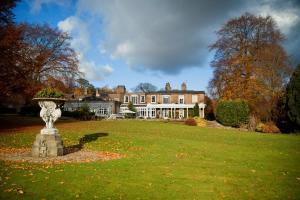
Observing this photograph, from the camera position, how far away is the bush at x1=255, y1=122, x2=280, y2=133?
35281 millimetres

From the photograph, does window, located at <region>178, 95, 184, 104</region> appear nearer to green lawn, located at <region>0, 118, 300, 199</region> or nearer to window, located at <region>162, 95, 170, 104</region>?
window, located at <region>162, 95, 170, 104</region>

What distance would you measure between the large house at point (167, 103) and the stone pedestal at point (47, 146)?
58.7 metres

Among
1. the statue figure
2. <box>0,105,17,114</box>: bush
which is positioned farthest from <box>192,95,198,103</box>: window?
the statue figure

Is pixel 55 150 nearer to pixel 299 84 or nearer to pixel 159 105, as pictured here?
pixel 299 84

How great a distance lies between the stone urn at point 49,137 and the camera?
12461mm

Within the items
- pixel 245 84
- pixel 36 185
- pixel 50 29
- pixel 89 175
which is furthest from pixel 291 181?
pixel 50 29

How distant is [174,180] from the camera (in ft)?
27.7

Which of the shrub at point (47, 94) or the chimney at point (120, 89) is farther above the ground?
the chimney at point (120, 89)

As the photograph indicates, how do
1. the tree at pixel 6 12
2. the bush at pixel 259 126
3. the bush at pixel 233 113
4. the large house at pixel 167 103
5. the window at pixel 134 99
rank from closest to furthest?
1. the tree at pixel 6 12
2. the bush at pixel 259 126
3. the bush at pixel 233 113
4. the large house at pixel 167 103
5. the window at pixel 134 99

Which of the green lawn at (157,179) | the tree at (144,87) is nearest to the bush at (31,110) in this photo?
the green lawn at (157,179)

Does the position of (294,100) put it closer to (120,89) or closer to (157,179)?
(157,179)

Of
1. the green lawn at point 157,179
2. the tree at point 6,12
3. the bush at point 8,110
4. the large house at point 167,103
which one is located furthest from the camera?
the large house at point 167,103

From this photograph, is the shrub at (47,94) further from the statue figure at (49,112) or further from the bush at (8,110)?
the bush at (8,110)

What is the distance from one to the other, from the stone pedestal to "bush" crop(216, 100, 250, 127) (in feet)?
100.0
